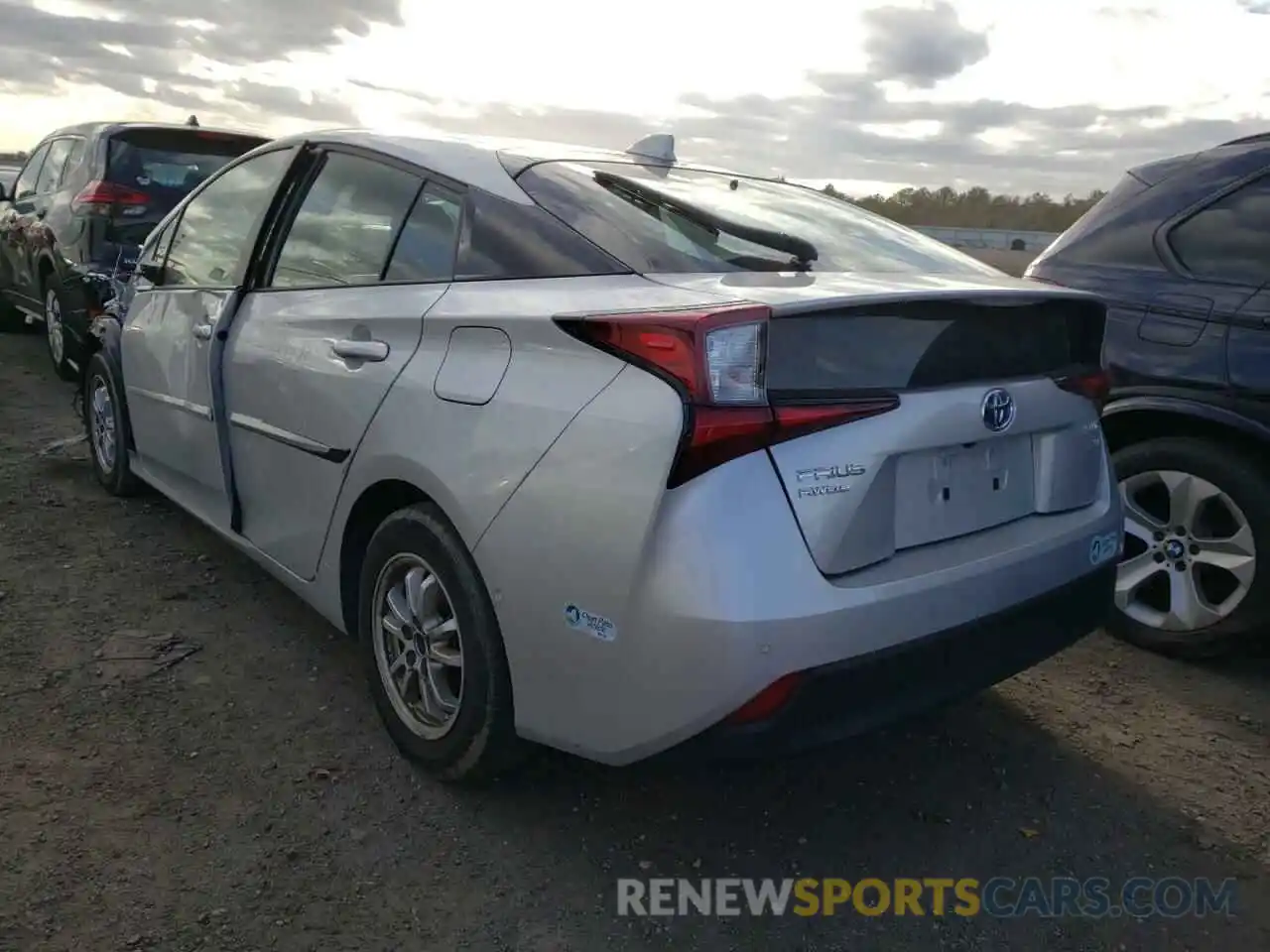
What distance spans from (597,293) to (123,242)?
19.6 feet

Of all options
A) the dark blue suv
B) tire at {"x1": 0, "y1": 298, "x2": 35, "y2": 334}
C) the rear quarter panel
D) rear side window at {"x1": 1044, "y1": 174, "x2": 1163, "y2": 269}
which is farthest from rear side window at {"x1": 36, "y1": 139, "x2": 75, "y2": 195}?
the dark blue suv

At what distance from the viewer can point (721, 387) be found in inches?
81.2

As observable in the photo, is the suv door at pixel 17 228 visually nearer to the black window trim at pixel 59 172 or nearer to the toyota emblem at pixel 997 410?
the black window trim at pixel 59 172

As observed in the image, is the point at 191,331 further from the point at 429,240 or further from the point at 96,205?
the point at 96,205

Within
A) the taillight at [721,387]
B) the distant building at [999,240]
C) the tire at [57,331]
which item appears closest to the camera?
the taillight at [721,387]

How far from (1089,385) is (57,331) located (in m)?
7.35

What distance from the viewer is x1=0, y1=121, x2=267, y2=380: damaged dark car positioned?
279 inches

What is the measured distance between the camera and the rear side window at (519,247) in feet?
8.22

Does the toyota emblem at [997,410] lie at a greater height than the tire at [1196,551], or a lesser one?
greater

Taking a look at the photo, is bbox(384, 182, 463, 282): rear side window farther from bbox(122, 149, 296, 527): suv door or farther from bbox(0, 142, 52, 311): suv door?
bbox(0, 142, 52, 311): suv door

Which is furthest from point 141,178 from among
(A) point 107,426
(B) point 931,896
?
(B) point 931,896

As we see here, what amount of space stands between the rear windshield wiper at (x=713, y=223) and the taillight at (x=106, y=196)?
547cm

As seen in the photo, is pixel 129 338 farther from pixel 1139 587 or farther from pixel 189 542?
pixel 1139 587

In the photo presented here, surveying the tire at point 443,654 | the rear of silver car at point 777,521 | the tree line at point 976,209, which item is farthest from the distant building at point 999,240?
the tire at point 443,654
